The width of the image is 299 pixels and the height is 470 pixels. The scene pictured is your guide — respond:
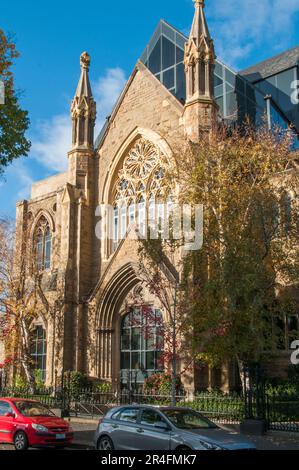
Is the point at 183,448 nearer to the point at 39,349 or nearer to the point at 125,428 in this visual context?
the point at 125,428

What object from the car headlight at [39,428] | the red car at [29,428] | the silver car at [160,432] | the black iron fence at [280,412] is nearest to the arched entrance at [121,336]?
the black iron fence at [280,412]

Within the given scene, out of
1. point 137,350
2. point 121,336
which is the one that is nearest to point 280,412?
point 137,350

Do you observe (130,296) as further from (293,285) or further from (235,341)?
(235,341)

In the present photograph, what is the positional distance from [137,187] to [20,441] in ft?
51.0

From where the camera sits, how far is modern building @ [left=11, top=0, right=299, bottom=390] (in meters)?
25.7

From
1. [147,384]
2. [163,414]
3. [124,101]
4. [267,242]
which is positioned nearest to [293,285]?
[267,242]

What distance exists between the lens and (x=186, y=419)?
11852 mm

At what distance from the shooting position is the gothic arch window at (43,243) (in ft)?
101

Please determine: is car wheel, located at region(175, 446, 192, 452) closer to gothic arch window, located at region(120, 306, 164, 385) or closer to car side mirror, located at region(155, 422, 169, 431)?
car side mirror, located at region(155, 422, 169, 431)

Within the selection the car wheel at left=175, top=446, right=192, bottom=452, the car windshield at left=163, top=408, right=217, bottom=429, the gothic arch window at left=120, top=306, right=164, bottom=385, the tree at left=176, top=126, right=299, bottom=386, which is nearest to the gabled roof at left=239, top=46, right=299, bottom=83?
the tree at left=176, top=126, right=299, bottom=386

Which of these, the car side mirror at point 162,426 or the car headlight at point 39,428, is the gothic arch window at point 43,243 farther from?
the car side mirror at point 162,426

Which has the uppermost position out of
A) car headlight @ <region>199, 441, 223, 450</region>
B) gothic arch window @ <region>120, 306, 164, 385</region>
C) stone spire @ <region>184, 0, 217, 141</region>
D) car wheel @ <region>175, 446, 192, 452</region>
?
stone spire @ <region>184, 0, 217, 141</region>

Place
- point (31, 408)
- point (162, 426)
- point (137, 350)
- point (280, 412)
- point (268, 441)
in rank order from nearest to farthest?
point (162, 426) < point (268, 441) < point (31, 408) < point (280, 412) < point (137, 350)

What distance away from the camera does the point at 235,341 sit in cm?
1694
